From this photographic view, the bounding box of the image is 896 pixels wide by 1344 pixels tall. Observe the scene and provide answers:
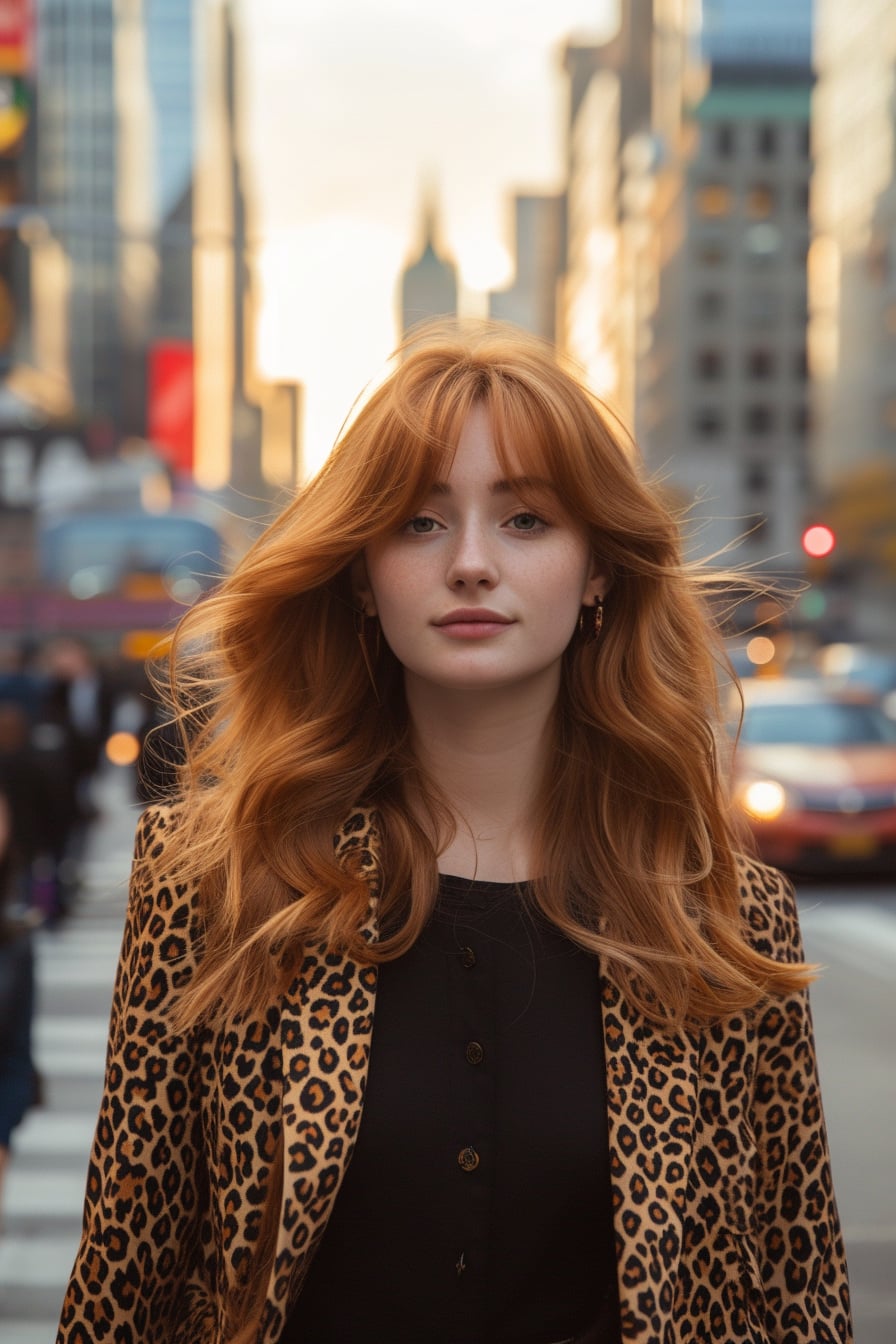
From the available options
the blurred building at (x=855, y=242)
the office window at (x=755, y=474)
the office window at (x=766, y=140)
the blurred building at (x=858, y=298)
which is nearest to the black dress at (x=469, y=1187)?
the blurred building at (x=858, y=298)

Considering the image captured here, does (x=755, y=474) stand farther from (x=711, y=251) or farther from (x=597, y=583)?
(x=597, y=583)

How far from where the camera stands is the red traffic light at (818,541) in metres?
21.7

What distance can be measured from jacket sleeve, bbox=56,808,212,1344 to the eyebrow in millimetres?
682

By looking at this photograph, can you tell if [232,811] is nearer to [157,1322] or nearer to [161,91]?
[157,1322]

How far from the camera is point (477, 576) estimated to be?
2463 millimetres

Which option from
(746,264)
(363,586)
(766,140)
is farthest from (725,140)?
(363,586)

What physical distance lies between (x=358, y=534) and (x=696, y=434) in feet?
369

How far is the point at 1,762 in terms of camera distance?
1297 cm

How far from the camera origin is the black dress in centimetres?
236

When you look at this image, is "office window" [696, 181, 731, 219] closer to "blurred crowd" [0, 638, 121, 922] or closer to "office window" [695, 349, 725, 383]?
"office window" [695, 349, 725, 383]

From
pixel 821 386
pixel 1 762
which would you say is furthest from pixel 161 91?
pixel 1 762

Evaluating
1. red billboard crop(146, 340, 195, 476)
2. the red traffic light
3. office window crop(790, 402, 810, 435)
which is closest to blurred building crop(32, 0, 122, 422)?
office window crop(790, 402, 810, 435)

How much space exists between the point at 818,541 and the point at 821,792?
7333mm

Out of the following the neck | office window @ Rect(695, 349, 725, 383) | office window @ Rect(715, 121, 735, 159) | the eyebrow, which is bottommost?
the neck
